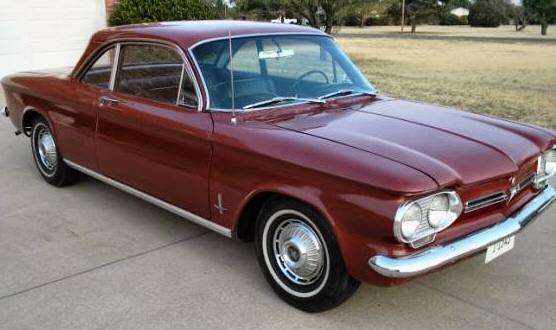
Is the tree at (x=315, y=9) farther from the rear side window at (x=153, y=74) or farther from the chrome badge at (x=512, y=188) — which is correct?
the chrome badge at (x=512, y=188)

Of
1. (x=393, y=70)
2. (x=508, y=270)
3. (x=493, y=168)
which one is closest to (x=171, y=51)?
(x=493, y=168)

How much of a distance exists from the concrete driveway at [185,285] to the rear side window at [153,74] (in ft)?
3.56

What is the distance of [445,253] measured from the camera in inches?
121

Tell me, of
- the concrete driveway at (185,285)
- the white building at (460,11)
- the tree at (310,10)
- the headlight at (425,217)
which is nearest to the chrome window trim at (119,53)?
the concrete driveway at (185,285)

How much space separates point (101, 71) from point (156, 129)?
1212 mm

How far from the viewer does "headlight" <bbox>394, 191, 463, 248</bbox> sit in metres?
2.96

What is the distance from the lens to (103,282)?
388 cm

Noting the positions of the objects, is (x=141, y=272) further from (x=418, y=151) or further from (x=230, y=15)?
(x=230, y=15)

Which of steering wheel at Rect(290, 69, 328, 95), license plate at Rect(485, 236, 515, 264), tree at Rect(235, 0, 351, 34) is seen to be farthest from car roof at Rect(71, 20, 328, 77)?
tree at Rect(235, 0, 351, 34)

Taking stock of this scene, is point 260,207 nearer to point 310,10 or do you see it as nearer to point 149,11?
point 149,11

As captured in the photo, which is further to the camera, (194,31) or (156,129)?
(194,31)

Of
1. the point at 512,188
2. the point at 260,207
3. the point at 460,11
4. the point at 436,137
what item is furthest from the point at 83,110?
the point at 460,11

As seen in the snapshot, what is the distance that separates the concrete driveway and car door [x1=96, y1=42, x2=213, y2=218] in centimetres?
44

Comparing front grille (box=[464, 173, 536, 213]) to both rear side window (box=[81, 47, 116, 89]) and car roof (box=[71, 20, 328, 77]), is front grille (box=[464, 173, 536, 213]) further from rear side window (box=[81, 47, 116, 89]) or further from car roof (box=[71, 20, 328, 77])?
rear side window (box=[81, 47, 116, 89])
